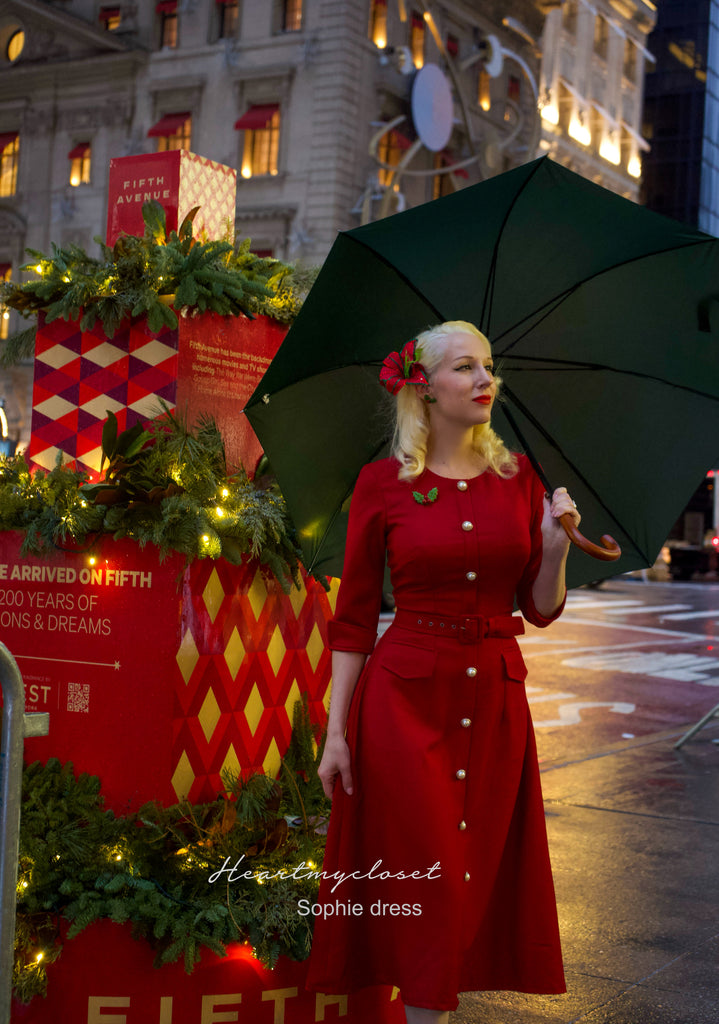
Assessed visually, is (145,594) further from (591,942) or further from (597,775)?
(597,775)

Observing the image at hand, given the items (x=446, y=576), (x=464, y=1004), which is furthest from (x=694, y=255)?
(x=464, y=1004)

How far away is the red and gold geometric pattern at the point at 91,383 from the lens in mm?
3736

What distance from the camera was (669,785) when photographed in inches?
292

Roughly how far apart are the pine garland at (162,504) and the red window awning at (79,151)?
3444 centimetres

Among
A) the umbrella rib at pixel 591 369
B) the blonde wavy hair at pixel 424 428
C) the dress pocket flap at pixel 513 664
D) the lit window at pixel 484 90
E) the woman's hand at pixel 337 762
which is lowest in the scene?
the woman's hand at pixel 337 762

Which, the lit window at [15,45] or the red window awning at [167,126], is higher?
the lit window at [15,45]

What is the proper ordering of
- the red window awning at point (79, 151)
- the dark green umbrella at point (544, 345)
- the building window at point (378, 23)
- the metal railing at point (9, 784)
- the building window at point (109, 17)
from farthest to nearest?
the building window at point (109, 17)
the red window awning at point (79, 151)
the building window at point (378, 23)
the dark green umbrella at point (544, 345)
the metal railing at point (9, 784)

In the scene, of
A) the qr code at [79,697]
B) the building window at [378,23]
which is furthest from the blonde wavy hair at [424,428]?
the building window at [378,23]

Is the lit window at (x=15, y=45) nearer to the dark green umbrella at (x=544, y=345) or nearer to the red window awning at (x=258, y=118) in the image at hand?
the red window awning at (x=258, y=118)

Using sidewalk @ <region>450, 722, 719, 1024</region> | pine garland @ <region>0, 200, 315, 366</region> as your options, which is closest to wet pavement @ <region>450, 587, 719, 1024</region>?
sidewalk @ <region>450, 722, 719, 1024</region>

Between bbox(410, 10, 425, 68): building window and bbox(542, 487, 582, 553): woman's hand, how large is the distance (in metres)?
34.2

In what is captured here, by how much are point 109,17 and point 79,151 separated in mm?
4418

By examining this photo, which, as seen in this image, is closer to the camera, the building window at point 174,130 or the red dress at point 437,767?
the red dress at point 437,767

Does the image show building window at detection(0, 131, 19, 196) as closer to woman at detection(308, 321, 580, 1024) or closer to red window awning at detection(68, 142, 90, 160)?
red window awning at detection(68, 142, 90, 160)
